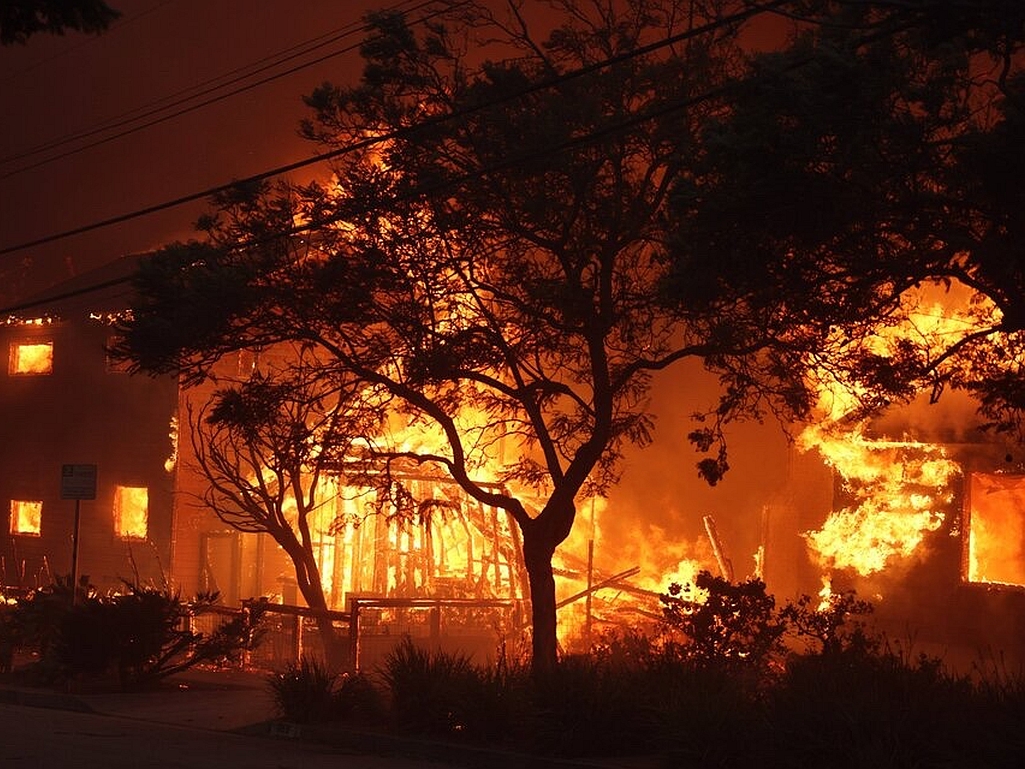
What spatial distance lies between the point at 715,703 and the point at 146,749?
527cm

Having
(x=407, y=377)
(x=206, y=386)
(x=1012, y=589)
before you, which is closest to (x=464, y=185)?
(x=407, y=377)

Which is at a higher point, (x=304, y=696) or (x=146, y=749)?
(x=304, y=696)

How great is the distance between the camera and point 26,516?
37.2 metres

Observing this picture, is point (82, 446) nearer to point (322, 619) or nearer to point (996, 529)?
point (322, 619)

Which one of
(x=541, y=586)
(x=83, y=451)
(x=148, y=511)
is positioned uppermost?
(x=83, y=451)

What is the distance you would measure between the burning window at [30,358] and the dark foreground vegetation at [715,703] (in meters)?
22.7

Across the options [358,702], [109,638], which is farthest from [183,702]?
[358,702]

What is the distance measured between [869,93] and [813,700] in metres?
5.00

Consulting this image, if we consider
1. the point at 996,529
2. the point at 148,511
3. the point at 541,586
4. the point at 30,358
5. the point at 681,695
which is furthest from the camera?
the point at 30,358

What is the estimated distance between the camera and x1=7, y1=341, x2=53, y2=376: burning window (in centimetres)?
3700

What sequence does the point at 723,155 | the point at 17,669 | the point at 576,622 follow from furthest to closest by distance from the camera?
the point at 576,622 → the point at 17,669 → the point at 723,155

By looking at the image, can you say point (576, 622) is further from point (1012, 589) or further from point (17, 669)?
point (17, 669)

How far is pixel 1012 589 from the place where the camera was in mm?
23797

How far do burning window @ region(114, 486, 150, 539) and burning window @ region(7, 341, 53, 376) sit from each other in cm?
461
